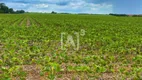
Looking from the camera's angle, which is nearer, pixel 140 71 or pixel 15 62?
pixel 140 71

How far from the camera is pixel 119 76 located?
684 cm

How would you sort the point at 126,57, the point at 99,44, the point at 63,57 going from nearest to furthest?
the point at 63,57 < the point at 126,57 < the point at 99,44

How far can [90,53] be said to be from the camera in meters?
10.5

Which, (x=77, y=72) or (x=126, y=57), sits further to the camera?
(x=126, y=57)

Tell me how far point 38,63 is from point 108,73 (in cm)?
214

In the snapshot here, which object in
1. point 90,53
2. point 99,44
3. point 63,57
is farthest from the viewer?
point 99,44

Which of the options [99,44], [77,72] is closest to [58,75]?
[77,72]

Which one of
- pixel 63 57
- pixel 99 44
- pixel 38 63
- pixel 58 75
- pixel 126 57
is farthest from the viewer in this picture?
pixel 99 44

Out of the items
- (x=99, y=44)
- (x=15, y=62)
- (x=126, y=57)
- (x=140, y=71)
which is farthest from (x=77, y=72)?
(x=99, y=44)

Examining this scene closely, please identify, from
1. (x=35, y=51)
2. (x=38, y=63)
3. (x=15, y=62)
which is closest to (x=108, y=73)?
(x=38, y=63)

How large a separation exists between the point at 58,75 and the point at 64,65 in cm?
134

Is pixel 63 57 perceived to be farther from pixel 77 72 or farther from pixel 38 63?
pixel 77 72

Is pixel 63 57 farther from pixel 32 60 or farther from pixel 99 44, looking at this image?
pixel 99 44

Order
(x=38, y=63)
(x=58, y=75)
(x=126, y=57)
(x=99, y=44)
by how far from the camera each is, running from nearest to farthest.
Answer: (x=58, y=75) → (x=38, y=63) → (x=126, y=57) → (x=99, y=44)
